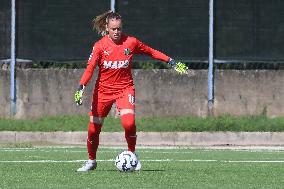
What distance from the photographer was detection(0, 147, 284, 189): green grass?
11.8 m

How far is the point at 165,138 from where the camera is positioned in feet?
69.9

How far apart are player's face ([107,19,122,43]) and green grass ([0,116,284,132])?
23.5ft

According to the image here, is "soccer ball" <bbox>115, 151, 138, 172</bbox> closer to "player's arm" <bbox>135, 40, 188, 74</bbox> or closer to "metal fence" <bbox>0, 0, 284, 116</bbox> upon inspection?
"player's arm" <bbox>135, 40, 188, 74</bbox>

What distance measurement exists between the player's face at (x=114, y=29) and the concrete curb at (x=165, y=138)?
22.6 ft

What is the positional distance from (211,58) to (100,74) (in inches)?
372

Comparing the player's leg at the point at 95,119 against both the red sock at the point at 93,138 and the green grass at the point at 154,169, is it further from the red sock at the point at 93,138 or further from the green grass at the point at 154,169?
the green grass at the point at 154,169

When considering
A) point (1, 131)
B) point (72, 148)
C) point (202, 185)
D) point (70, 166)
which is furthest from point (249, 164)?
point (1, 131)

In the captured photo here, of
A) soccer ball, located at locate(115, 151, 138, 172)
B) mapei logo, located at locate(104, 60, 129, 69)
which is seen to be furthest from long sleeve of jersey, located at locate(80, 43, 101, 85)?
soccer ball, located at locate(115, 151, 138, 172)

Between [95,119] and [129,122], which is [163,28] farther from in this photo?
[129,122]

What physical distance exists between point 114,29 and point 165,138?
7174mm

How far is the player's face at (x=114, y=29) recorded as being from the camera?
14.3 metres

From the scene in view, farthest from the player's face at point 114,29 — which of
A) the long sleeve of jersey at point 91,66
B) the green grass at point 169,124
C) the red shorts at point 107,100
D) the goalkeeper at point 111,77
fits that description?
the green grass at point 169,124

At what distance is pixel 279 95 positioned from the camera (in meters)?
23.2

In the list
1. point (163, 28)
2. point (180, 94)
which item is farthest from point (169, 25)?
point (180, 94)
